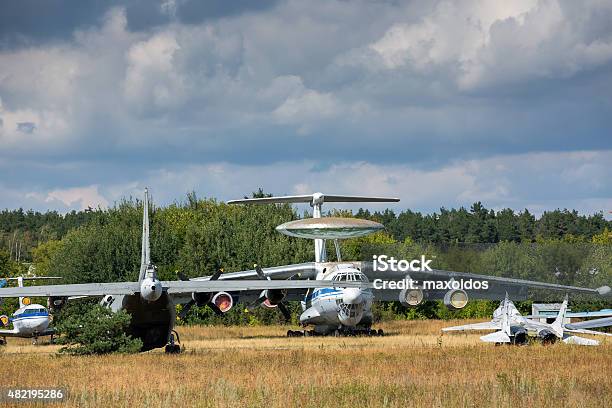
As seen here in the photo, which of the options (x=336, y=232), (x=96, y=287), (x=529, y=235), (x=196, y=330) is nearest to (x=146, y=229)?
(x=96, y=287)

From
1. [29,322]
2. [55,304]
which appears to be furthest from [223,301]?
[29,322]

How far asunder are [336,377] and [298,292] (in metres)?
23.6

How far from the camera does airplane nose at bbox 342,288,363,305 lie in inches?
1449

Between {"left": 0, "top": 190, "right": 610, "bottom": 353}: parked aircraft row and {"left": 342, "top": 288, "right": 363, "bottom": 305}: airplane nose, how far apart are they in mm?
41

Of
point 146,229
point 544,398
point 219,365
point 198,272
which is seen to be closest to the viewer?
point 544,398

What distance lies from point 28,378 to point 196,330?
94.9 ft

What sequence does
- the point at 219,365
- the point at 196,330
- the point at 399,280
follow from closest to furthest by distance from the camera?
the point at 219,365 → the point at 196,330 → the point at 399,280

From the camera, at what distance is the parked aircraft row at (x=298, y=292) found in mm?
24625

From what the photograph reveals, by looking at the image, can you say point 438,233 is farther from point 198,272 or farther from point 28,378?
point 28,378

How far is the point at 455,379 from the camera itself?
20.0 m

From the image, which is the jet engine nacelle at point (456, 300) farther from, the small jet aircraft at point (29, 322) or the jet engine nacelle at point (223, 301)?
the small jet aircraft at point (29, 322)
